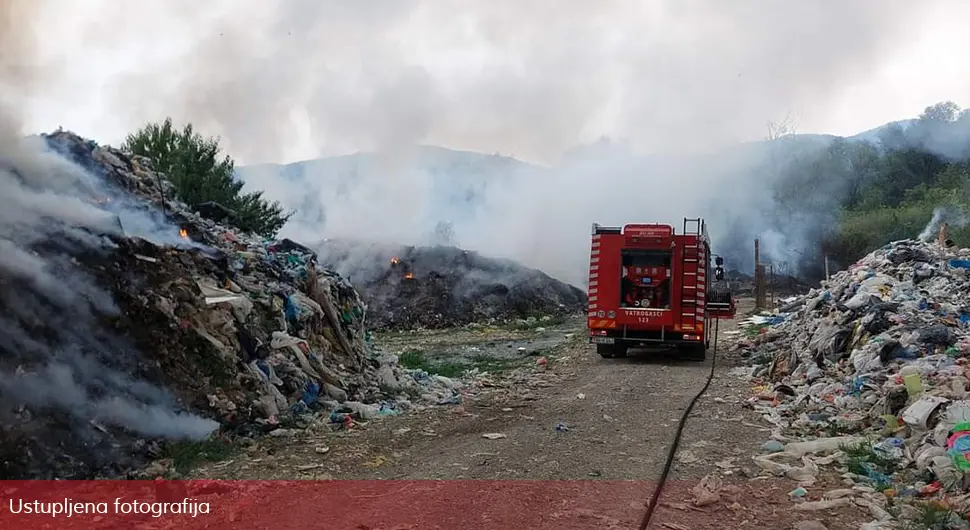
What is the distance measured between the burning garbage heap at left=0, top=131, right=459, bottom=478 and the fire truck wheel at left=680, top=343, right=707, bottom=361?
5.64m

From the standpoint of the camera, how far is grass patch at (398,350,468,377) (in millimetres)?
12663

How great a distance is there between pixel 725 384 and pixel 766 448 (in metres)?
4.40

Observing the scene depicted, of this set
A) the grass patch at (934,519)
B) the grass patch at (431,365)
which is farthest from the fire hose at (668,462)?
the grass patch at (431,365)

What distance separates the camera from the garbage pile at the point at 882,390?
4.90m

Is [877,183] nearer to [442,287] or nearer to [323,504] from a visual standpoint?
[442,287]

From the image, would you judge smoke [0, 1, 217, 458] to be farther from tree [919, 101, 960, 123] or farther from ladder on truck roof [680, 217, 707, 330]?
tree [919, 101, 960, 123]

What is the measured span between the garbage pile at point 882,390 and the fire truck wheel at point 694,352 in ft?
2.95

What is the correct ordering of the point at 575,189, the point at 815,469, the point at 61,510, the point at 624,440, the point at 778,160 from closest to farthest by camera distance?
the point at 61,510 < the point at 815,469 < the point at 624,440 < the point at 575,189 < the point at 778,160

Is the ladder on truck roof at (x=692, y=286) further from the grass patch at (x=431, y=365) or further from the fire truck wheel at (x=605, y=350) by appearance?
the grass patch at (x=431, y=365)

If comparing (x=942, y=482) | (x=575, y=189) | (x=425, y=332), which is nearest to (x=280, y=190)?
(x=575, y=189)

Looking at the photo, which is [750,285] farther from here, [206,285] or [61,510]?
[61,510]

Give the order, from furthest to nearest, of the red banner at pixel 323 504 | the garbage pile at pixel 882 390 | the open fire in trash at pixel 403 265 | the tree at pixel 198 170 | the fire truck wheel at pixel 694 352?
1. the open fire in trash at pixel 403 265
2. the tree at pixel 198 170
3. the fire truck wheel at pixel 694 352
4. the garbage pile at pixel 882 390
5. the red banner at pixel 323 504

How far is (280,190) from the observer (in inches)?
1494

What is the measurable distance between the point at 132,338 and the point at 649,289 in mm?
9692
